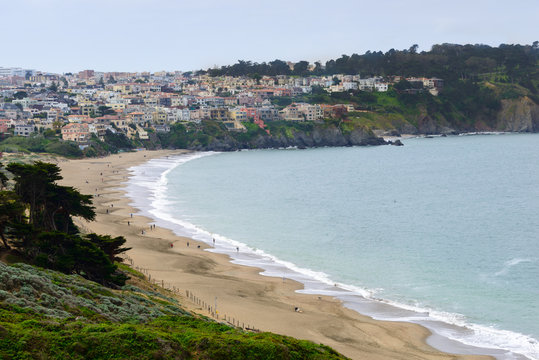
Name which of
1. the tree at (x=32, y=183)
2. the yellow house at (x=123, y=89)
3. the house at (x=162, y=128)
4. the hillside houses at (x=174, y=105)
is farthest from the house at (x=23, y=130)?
the tree at (x=32, y=183)

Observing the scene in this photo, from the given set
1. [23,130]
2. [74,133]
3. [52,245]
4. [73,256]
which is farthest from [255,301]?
[23,130]

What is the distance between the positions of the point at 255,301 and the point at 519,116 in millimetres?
141923

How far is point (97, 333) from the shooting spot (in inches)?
557

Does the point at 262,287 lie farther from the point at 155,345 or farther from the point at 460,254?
the point at 155,345

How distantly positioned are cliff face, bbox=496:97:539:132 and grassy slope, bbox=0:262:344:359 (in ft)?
491

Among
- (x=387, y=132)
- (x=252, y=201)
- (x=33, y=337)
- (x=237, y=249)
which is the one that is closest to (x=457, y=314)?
(x=237, y=249)

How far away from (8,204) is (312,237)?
22346 mm

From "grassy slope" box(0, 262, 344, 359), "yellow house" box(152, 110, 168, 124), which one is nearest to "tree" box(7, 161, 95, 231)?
"grassy slope" box(0, 262, 344, 359)

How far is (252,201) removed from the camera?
195 feet

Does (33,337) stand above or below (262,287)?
above

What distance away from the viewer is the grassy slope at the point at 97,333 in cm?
1352

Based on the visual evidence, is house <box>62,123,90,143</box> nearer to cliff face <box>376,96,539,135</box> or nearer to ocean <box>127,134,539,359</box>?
ocean <box>127,134,539,359</box>

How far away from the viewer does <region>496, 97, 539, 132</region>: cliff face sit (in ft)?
501

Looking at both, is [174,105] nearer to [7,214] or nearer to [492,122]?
[492,122]
